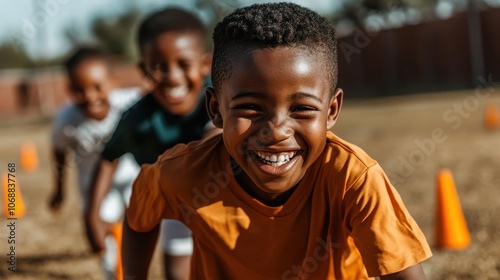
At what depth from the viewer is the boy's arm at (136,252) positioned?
94.7 inches

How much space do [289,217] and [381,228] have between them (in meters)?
0.34

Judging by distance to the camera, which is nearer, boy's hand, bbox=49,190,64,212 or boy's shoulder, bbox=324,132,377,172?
boy's shoulder, bbox=324,132,377,172

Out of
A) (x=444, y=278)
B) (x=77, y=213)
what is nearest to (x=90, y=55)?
(x=77, y=213)

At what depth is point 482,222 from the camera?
202 inches

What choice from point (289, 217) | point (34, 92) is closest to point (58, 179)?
point (289, 217)

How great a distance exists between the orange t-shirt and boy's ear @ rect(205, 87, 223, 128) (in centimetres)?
13

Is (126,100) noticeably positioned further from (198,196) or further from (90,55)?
(198,196)

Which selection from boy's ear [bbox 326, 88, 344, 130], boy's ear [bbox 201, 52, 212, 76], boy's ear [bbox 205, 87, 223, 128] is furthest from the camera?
boy's ear [bbox 201, 52, 212, 76]

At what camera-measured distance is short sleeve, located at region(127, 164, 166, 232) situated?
7.57 feet

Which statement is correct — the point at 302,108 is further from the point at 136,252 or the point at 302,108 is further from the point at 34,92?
the point at 34,92

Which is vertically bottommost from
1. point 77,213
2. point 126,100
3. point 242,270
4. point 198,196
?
point 77,213

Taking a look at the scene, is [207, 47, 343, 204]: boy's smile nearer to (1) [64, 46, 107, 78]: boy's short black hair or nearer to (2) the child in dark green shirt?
(2) the child in dark green shirt

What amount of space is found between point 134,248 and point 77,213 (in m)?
5.25

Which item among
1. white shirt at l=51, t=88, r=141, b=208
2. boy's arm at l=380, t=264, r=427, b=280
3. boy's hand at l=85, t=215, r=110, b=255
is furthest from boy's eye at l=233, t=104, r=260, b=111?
white shirt at l=51, t=88, r=141, b=208
